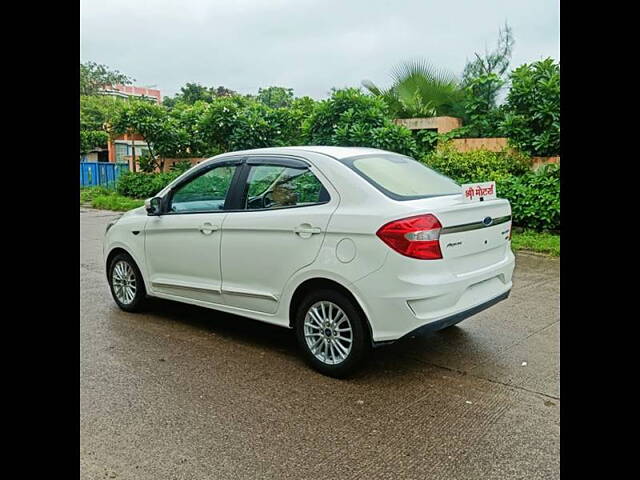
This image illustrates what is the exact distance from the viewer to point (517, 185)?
9.89 metres

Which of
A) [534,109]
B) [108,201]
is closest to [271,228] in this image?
[534,109]

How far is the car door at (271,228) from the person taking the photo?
429 cm

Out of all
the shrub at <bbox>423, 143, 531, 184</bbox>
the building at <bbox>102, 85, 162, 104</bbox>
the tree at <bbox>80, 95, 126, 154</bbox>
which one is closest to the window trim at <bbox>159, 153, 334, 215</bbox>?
the shrub at <bbox>423, 143, 531, 184</bbox>

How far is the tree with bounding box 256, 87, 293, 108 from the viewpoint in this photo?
3930 centimetres

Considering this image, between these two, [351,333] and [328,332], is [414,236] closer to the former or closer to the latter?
[351,333]

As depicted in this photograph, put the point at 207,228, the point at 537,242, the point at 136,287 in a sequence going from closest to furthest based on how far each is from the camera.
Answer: the point at 207,228, the point at 136,287, the point at 537,242

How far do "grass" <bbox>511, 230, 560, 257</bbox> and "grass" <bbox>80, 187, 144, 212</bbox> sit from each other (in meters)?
10.5

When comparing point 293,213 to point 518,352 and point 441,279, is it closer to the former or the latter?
point 441,279

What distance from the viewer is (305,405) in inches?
148

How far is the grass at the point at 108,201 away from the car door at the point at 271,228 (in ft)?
39.0

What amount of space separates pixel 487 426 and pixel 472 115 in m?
9.51

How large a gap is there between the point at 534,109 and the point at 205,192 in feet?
24.7

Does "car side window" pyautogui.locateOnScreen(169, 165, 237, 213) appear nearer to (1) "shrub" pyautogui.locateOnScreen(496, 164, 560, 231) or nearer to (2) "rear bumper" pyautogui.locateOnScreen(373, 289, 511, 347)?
(2) "rear bumper" pyautogui.locateOnScreen(373, 289, 511, 347)
